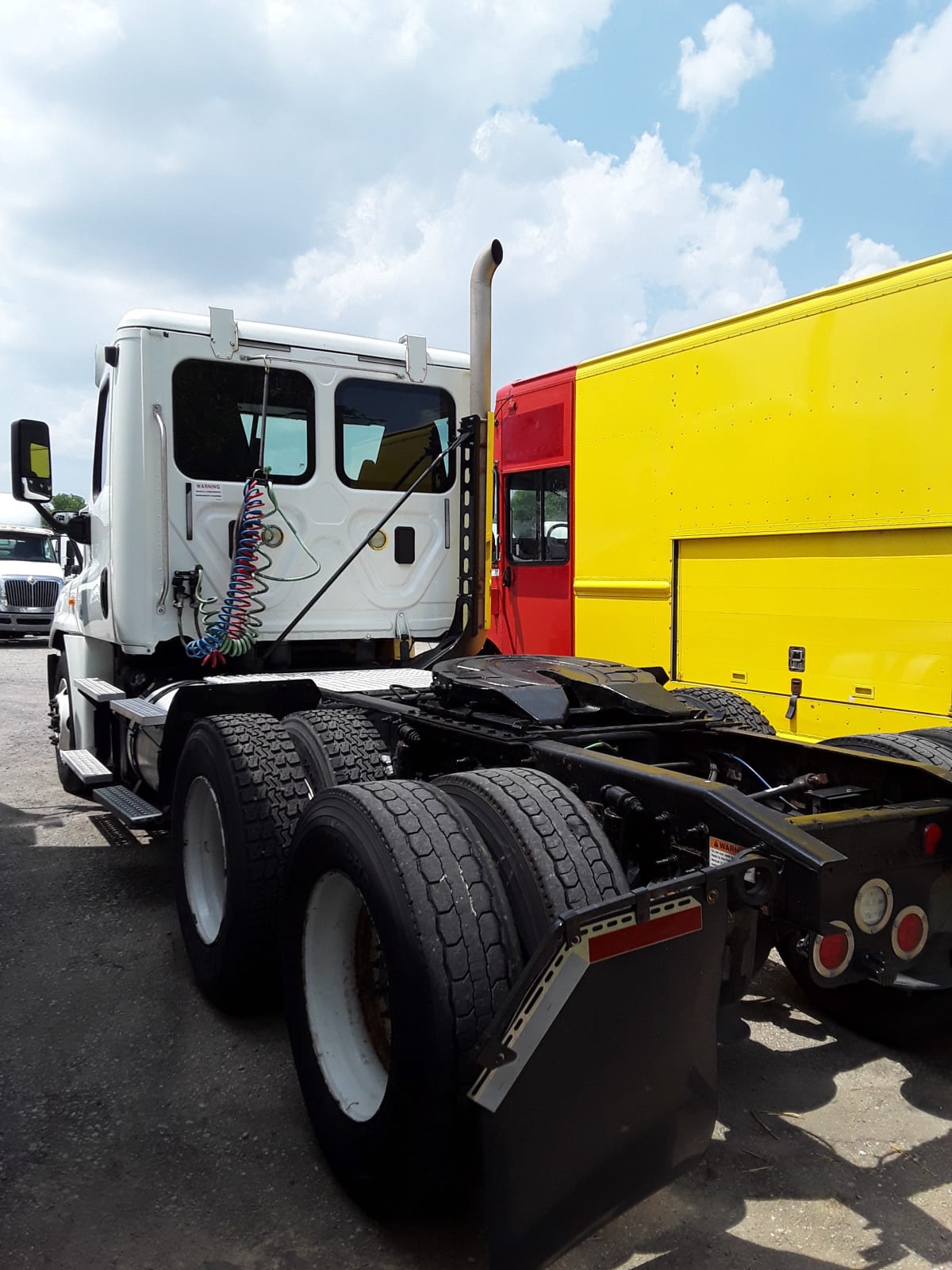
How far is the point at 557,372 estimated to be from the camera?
7.39 meters

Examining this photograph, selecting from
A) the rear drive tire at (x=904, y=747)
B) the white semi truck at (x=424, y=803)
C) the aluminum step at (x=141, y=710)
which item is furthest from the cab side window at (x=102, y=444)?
the rear drive tire at (x=904, y=747)

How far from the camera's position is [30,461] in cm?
540

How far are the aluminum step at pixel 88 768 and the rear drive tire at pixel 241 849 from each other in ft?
4.10

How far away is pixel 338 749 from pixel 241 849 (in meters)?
0.49

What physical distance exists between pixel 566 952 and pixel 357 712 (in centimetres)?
214

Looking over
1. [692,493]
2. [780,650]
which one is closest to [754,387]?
[692,493]

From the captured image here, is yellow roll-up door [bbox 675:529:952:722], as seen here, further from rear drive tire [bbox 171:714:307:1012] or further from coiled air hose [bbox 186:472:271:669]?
rear drive tire [bbox 171:714:307:1012]

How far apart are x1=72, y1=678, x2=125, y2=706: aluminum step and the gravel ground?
1326mm

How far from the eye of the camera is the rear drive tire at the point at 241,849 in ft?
11.2

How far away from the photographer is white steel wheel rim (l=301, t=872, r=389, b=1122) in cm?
269

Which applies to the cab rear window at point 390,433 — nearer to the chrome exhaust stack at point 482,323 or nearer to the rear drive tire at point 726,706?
the chrome exhaust stack at point 482,323

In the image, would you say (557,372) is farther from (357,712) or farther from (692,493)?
(357,712)

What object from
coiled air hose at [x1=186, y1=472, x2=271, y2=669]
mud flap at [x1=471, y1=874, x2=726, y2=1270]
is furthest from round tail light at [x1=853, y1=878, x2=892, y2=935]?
coiled air hose at [x1=186, y1=472, x2=271, y2=669]

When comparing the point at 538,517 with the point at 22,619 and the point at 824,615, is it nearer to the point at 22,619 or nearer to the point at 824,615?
the point at 824,615
